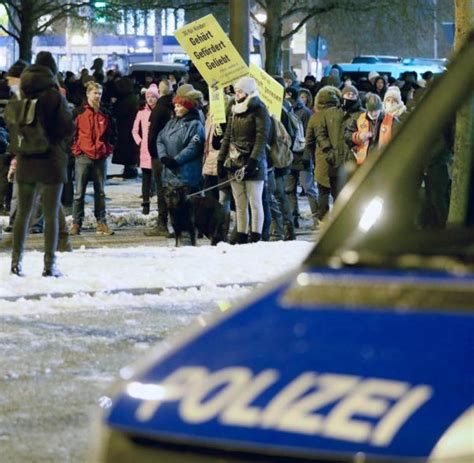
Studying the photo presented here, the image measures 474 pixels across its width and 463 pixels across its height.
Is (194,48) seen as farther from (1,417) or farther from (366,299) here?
(366,299)

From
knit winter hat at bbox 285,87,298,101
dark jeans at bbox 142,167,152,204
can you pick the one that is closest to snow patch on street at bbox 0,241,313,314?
dark jeans at bbox 142,167,152,204

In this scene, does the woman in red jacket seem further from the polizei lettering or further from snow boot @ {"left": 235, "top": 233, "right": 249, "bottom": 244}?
the polizei lettering

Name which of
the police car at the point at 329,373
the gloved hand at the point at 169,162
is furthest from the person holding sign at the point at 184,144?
the police car at the point at 329,373

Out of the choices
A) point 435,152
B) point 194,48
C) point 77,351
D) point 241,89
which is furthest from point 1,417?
point 194,48

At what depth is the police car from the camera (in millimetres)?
2324

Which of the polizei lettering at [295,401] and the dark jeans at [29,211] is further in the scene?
the dark jeans at [29,211]

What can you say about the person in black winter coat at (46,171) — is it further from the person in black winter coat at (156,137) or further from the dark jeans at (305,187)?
the dark jeans at (305,187)

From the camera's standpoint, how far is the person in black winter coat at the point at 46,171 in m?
11.1

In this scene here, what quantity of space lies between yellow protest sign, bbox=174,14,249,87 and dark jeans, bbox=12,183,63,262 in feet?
12.5

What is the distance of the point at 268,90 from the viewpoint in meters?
14.9

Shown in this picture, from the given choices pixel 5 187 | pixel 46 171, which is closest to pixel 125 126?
pixel 5 187

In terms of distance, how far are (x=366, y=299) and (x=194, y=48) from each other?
12183 mm

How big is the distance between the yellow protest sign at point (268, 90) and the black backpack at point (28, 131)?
3.92 m

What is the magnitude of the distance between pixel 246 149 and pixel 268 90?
148cm
